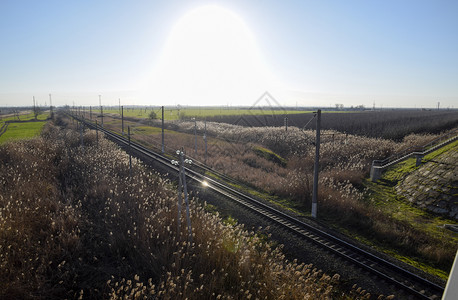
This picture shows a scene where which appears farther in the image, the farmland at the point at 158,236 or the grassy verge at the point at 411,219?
the grassy verge at the point at 411,219

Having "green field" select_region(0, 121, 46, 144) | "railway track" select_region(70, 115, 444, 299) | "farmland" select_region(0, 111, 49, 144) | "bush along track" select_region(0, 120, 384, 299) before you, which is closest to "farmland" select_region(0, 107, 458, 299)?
"bush along track" select_region(0, 120, 384, 299)

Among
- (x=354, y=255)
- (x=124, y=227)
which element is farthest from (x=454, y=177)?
(x=124, y=227)

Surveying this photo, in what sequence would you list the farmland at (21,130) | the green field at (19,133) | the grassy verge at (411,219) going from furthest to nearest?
1. the farmland at (21,130)
2. the green field at (19,133)
3. the grassy verge at (411,219)

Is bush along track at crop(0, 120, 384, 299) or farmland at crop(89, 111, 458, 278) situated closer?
bush along track at crop(0, 120, 384, 299)

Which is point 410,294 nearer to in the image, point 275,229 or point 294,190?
point 275,229

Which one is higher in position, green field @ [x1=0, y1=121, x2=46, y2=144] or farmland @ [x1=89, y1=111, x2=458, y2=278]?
green field @ [x1=0, y1=121, x2=46, y2=144]

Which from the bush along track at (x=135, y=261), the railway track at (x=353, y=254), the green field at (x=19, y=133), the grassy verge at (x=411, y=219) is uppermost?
the green field at (x=19, y=133)

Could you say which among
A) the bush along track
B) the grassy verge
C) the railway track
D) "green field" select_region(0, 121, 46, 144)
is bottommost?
the grassy verge

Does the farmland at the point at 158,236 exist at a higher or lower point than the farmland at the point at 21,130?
lower

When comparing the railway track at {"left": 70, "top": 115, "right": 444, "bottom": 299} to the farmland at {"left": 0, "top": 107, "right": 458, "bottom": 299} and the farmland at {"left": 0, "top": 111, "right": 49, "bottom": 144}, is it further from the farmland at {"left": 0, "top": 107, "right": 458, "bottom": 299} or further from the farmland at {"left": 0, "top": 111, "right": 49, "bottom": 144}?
the farmland at {"left": 0, "top": 111, "right": 49, "bottom": 144}

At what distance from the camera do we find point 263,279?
699 centimetres

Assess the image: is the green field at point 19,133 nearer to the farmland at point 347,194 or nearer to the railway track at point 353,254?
the farmland at point 347,194

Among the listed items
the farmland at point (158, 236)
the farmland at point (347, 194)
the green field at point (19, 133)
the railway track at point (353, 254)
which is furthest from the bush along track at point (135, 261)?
the green field at point (19, 133)

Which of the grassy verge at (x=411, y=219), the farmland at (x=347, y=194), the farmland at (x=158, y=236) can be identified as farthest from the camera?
the farmland at (x=347, y=194)
